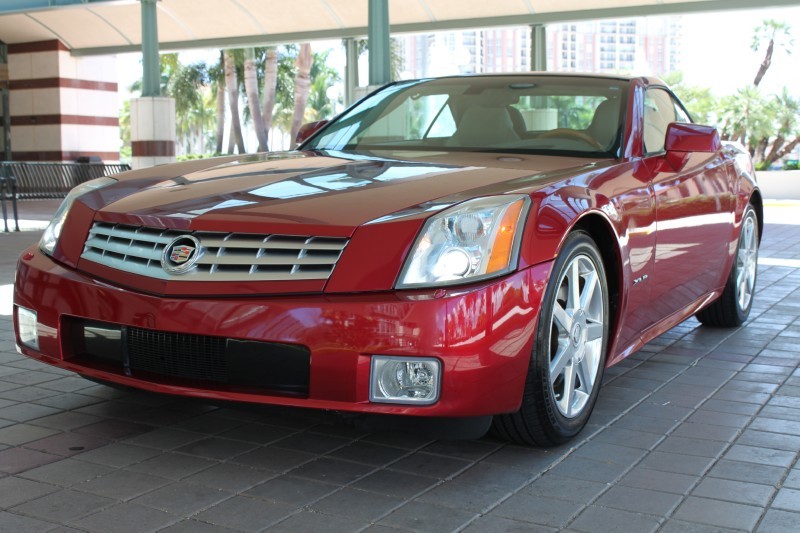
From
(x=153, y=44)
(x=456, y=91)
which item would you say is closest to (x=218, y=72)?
(x=153, y=44)

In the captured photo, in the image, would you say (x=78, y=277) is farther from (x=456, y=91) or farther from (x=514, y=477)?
(x=456, y=91)

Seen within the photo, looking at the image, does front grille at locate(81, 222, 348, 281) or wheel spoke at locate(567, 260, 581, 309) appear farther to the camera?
wheel spoke at locate(567, 260, 581, 309)

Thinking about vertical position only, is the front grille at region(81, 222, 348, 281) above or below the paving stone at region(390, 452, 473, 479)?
above

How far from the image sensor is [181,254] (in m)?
3.13

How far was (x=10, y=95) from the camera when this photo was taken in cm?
2589

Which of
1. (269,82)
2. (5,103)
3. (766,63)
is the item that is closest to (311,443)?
(5,103)

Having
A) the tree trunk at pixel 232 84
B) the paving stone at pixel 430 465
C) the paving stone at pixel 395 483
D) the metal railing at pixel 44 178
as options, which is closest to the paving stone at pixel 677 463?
the paving stone at pixel 430 465

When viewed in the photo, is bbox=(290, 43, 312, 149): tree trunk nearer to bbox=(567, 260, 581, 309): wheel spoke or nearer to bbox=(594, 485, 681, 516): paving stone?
bbox=(567, 260, 581, 309): wheel spoke

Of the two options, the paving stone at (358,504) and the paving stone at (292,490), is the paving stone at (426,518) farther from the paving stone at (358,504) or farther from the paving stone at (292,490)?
the paving stone at (292,490)

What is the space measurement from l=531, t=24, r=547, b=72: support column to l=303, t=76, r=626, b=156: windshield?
13.4 metres

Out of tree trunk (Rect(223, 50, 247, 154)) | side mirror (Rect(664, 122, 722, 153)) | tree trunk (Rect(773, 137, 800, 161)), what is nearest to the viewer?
side mirror (Rect(664, 122, 722, 153))

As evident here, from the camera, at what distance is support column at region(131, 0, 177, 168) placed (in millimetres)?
16953

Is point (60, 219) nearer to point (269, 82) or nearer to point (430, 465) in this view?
point (430, 465)

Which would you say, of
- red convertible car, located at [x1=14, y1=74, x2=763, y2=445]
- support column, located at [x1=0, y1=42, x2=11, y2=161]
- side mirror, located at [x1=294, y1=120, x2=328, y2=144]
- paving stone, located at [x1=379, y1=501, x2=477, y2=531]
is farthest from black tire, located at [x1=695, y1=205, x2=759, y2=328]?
support column, located at [x1=0, y1=42, x2=11, y2=161]
